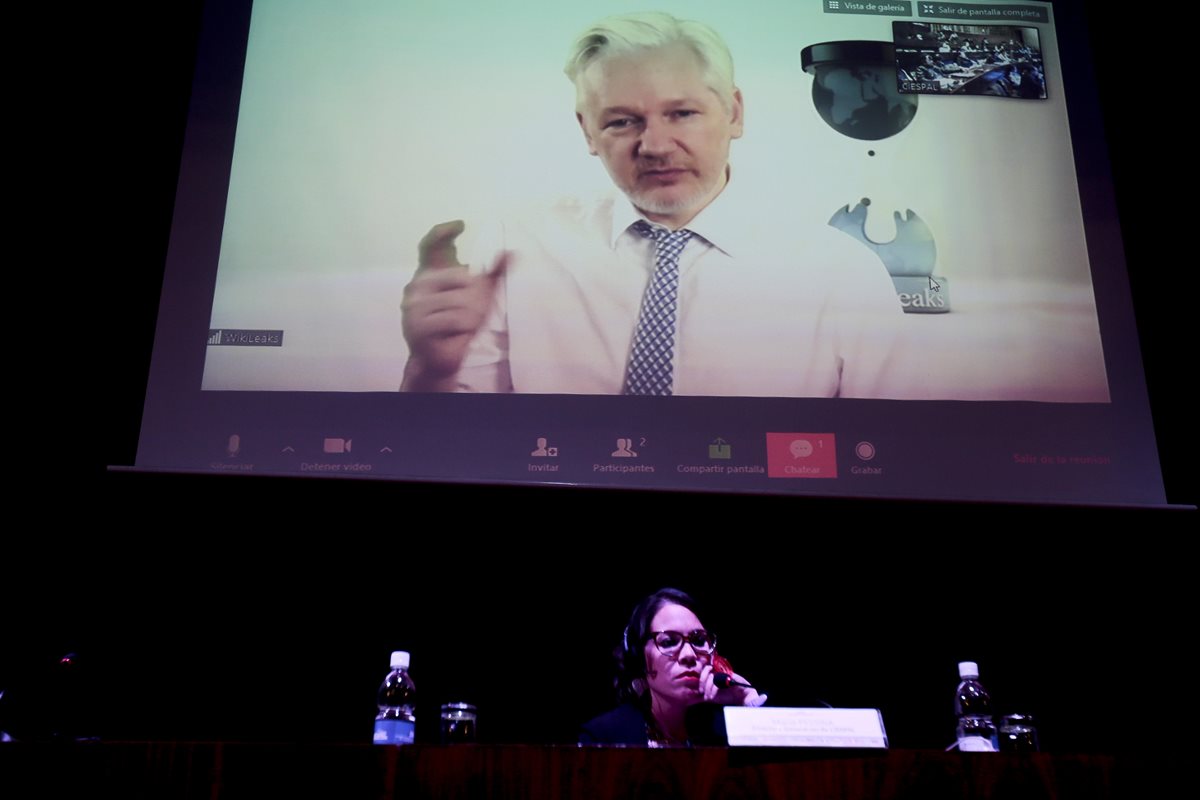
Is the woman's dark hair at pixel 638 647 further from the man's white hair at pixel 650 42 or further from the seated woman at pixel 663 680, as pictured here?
the man's white hair at pixel 650 42

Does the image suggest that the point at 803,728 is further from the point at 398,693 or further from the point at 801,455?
the point at 398,693

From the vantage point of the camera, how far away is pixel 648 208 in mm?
2275

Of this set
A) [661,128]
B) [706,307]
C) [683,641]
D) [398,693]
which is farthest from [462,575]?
[661,128]

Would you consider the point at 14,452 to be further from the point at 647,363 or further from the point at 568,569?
the point at 647,363

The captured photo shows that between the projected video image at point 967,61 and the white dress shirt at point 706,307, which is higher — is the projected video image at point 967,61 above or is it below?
above

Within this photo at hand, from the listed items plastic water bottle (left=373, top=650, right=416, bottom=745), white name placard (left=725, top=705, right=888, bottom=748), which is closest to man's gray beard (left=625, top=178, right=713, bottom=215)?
plastic water bottle (left=373, top=650, right=416, bottom=745)

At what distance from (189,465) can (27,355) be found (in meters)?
0.60

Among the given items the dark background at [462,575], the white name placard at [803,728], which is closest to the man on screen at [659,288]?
the dark background at [462,575]

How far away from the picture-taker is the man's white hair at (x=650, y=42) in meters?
2.37

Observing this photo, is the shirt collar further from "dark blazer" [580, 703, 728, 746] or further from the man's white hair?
"dark blazer" [580, 703, 728, 746]

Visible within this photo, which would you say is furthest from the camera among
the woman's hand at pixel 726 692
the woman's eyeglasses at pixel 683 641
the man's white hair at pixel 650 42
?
the man's white hair at pixel 650 42

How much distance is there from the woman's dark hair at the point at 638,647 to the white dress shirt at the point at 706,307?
0.43 metres

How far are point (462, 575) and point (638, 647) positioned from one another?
51cm

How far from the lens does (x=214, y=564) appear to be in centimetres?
236
